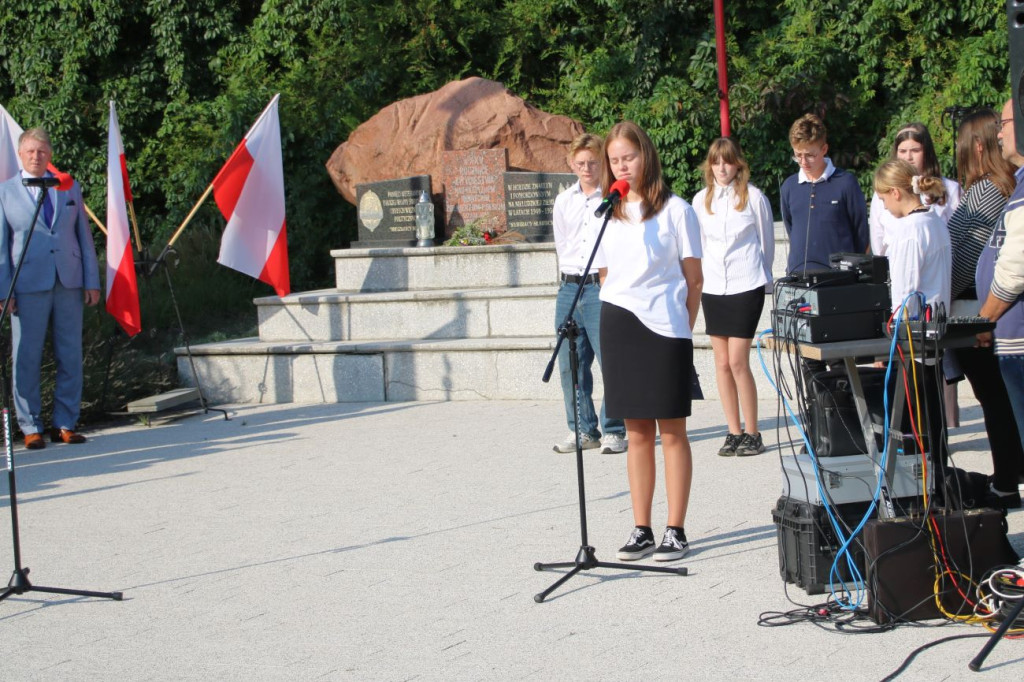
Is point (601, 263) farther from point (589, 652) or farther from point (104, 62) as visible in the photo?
point (104, 62)

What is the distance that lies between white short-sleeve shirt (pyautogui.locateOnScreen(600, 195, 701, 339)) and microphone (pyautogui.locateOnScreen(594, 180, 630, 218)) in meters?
0.17

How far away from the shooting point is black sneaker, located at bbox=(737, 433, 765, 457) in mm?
7031

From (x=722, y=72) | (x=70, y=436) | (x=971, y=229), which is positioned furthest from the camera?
(x=722, y=72)

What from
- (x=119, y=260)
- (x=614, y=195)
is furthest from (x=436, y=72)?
(x=614, y=195)

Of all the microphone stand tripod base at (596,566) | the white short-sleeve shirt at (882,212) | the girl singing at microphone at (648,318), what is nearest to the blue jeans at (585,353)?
the white short-sleeve shirt at (882,212)

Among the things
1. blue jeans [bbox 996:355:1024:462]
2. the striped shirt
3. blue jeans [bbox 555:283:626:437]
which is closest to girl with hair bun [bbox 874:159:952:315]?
the striped shirt

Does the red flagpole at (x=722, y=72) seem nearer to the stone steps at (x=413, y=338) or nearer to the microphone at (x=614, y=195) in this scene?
the stone steps at (x=413, y=338)

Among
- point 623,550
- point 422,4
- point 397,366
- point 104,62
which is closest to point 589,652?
point 623,550

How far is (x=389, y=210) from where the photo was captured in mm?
12898

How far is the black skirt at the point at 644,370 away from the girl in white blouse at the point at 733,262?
1946 millimetres

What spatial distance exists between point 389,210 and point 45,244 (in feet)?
15.3

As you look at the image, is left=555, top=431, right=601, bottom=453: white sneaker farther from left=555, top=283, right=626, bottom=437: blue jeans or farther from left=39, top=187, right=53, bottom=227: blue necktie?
left=39, top=187, right=53, bottom=227: blue necktie

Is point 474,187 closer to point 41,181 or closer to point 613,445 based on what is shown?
point 613,445

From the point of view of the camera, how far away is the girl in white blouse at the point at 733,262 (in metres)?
6.84
